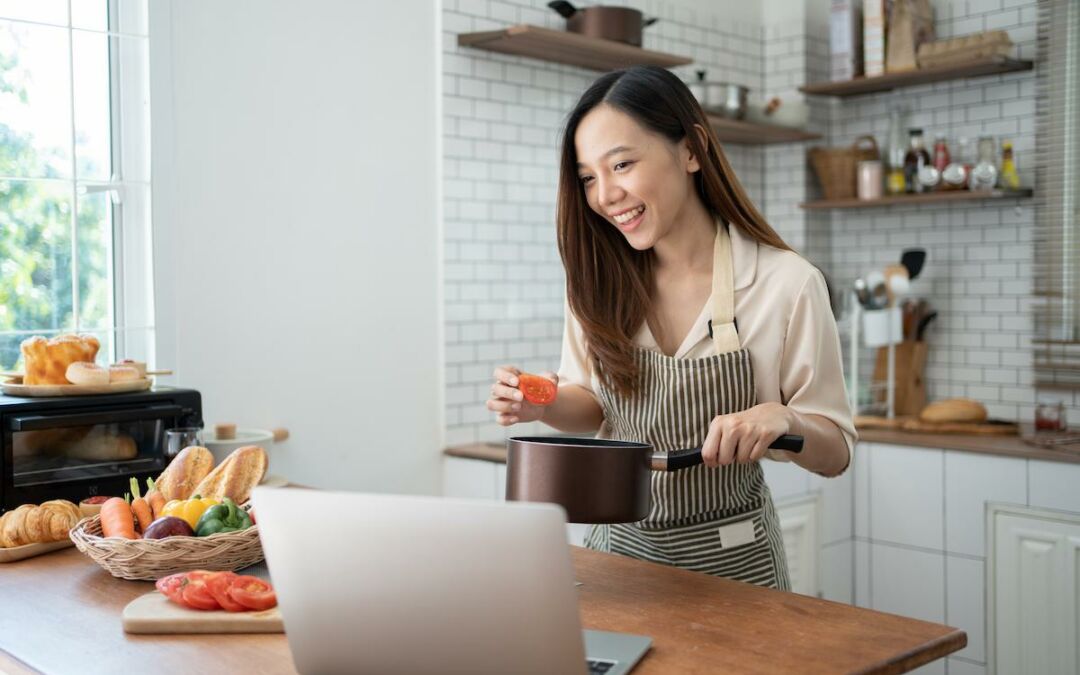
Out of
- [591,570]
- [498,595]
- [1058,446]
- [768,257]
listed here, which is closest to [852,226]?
[1058,446]

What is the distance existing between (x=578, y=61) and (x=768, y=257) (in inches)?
84.2

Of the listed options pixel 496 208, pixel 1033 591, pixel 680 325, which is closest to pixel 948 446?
pixel 1033 591

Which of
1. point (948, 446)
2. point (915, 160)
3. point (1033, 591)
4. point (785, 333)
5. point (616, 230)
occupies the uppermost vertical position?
point (915, 160)

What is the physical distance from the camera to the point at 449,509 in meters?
1.18

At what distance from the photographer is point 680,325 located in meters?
2.34

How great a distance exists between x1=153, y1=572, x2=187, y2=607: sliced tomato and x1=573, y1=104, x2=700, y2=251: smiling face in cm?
105

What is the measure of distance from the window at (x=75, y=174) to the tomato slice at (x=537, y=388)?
1469mm

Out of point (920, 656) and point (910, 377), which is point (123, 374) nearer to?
point (920, 656)

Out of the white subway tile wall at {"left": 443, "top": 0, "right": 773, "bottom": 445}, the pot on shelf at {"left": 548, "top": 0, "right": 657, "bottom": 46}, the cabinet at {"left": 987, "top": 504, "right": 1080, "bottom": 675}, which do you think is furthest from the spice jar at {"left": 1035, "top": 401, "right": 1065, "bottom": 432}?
the pot on shelf at {"left": 548, "top": 0, "right": 657, "bottom": 46}

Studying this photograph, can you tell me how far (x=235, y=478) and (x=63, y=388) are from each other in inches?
19.4

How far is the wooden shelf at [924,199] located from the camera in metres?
4.20

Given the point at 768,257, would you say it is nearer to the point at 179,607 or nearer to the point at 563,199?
the point at 563,199

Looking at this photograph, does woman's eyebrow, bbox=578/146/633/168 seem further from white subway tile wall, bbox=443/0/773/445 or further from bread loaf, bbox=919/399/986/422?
bread loaf, bbox=919/399/986/422

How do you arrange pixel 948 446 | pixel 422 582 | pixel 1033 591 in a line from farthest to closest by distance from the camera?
pixel 948 446, pixel 1033 591, pixel 422 582
